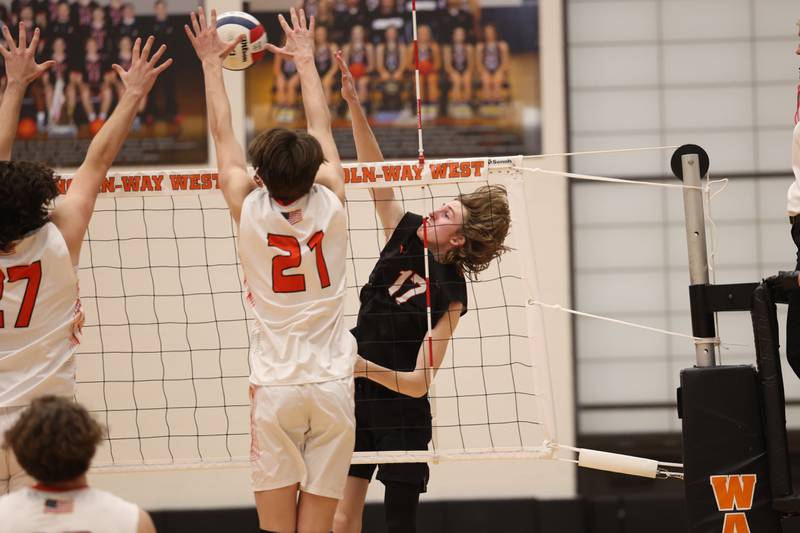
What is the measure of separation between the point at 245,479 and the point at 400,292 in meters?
3.49

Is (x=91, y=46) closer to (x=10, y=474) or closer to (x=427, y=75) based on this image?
(x=427, y=75)

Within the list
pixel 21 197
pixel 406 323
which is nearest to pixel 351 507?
pixel 406 323

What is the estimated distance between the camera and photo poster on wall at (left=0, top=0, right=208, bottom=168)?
7.68m

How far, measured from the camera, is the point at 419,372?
4391 mm

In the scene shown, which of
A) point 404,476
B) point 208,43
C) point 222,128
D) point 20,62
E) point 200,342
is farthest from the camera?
point 200,342

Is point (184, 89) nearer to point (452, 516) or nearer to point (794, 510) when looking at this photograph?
point (452, 516)

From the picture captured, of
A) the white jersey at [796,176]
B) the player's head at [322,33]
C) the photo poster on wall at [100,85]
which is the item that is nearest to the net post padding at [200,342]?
the photo poster on wall at [100,85]

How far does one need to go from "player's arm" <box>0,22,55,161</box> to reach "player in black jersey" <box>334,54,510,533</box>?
4.06 feet

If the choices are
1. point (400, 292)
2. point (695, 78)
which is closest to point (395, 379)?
point (400, 292)

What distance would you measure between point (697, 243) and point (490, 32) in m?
3.87

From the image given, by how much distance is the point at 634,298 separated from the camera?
7867mm

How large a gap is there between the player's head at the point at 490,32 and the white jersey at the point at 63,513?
5716mm

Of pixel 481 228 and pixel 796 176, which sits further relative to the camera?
pixel 481 228

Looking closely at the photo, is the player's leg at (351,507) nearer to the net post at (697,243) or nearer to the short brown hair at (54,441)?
the net post at (697,243)
